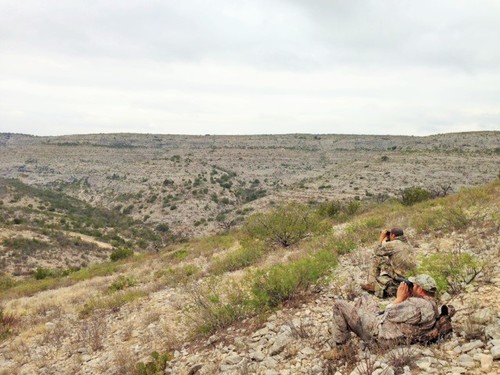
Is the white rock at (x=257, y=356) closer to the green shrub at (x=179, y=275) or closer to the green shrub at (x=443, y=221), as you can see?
the green shrub at (x=179, y=275)

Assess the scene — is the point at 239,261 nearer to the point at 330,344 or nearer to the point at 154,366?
the point at 154,366

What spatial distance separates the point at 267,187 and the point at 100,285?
45.9 metres

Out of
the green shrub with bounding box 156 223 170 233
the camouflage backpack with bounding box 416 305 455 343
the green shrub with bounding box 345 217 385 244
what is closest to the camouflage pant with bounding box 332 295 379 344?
the camouflage backpack with bounding box 416 305 455 343

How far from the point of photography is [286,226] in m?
15.7

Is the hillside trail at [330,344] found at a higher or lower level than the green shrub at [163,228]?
higher

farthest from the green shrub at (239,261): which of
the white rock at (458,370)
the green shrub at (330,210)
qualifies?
the white rock at (458,370)

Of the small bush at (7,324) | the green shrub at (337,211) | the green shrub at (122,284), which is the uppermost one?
the green shrub at (337,211)

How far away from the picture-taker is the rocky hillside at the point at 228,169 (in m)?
42.4

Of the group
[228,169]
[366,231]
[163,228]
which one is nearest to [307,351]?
[366,231]

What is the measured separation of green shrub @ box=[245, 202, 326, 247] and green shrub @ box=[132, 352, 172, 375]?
9.14m

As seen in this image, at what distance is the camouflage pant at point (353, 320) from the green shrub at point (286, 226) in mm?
9989

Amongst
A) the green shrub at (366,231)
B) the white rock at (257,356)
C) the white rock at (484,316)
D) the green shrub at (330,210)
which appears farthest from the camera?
the green shrub at (330,210)

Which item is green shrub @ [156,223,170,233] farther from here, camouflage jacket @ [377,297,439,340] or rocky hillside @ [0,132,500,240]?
camouflage jacket @ [377,297,439,340]

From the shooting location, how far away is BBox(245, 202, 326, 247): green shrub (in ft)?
50.7
